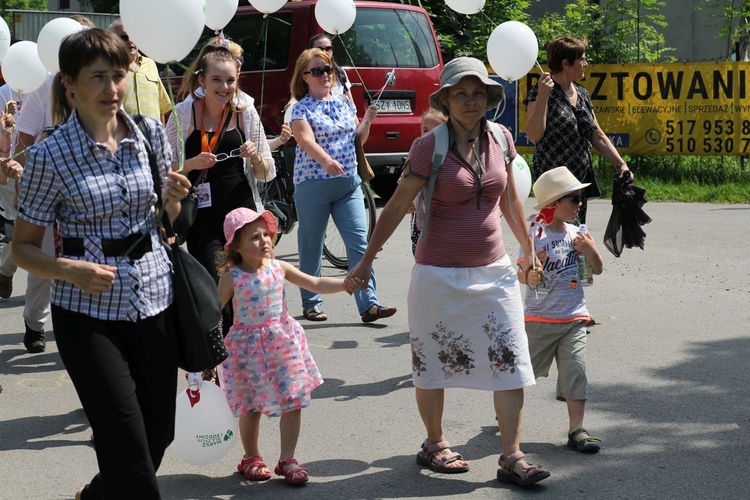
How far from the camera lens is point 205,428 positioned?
16.5ft

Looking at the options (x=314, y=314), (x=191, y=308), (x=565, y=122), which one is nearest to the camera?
(x=191, y=308)

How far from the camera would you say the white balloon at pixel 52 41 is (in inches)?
261

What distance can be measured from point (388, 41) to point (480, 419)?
8791 millimetres

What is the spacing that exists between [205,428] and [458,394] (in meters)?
2.01

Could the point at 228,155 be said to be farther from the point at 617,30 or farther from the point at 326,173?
the point at 617,30

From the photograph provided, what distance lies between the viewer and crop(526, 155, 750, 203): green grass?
49.1 ft

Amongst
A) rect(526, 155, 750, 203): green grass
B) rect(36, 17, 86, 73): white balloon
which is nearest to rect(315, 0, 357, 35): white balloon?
rect(36, 17, 86, 73): white balloon

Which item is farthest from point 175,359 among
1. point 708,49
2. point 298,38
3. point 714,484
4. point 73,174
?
point 708,49

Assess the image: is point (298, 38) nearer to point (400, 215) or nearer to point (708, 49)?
point (400, 215)

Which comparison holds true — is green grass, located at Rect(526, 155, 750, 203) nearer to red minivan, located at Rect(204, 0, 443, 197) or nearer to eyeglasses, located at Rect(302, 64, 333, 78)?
red minivan, located at Rect(204, 0, 443, 197)

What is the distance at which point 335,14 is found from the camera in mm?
8781

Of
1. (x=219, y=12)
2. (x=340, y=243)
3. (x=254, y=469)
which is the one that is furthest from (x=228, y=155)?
(x=340, y=243)

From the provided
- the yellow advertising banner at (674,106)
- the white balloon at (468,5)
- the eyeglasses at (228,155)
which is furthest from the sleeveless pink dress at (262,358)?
the yellow advertising banner at (674,106)

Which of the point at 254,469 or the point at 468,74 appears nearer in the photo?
the point at 468,74
